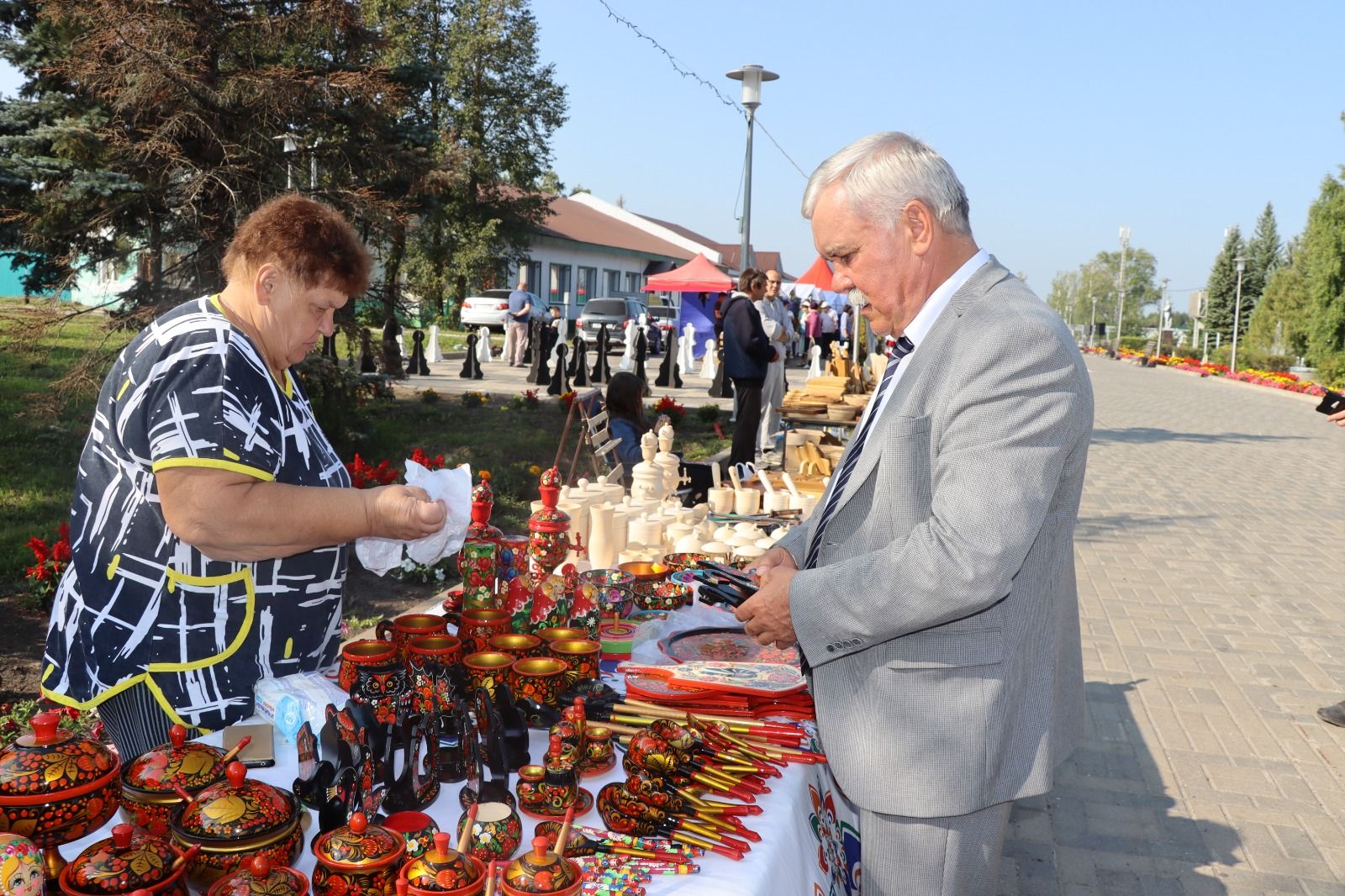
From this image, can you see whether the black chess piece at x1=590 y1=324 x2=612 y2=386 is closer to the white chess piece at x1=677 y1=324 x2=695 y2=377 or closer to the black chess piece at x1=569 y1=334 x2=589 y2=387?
the black chess piece at x1=569 y1=334 x2=589 y2=387

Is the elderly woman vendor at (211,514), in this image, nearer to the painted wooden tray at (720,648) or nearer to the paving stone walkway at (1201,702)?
the painted wooden tray at (720,648)

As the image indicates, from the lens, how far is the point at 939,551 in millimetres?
1522

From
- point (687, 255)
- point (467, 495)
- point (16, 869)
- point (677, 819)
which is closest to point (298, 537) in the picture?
point (467, 495)

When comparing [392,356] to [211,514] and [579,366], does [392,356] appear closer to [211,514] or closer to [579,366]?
[579,366]

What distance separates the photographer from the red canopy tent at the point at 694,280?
20.1 metres

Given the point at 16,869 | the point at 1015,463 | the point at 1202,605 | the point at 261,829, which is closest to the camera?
the point at 16,869

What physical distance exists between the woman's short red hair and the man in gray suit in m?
0.93

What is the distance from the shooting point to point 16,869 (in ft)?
3.82

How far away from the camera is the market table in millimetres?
1469

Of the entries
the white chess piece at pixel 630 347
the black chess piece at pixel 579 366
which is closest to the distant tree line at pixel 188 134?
the black chess piece at pixel 579 366

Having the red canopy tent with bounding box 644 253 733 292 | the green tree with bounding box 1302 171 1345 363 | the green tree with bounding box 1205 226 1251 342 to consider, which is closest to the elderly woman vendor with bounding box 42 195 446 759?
the red canopy tent with bounding box 644 253 733 292

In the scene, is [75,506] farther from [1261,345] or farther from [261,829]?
[1261,345]

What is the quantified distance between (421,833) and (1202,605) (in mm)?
6573

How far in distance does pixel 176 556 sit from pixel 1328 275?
37319mm
